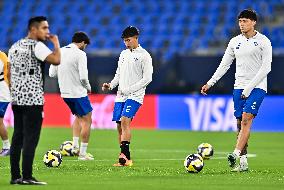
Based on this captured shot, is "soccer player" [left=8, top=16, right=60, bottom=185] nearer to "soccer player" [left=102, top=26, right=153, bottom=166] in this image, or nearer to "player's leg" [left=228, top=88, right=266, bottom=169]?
"player's leg" [left=228, top=88, right=266, bottom=169]

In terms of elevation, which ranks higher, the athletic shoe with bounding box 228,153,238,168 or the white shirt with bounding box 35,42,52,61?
the white shirt with bounding box 35,42,52,61

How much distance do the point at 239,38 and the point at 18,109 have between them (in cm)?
437

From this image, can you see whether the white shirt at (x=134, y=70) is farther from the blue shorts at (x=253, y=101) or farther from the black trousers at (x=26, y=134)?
the black trousers at (x=26, y=134)

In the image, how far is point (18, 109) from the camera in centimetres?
1170

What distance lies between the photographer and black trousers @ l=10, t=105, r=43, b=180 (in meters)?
11.5

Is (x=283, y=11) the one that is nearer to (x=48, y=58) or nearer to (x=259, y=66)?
(x=259, y=66)

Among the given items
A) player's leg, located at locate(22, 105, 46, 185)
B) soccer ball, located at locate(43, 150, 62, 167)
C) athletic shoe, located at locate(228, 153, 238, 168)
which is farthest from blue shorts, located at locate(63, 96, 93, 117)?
player's leg, located at locate(22, 105, 46, 185)

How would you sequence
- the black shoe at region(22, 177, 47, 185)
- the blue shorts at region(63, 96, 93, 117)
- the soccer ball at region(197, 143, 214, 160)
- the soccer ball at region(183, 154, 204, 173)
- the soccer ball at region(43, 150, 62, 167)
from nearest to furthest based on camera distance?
the black shoe at region(22, 177, 47, 185), the soccer ball at region(183, 154, 204, 173), the soccer ball at region(43, 150, 62, 167), the soccer ball at region(197, 143, 214, 160), the blue shorts at region(63, 96, 93, 117)

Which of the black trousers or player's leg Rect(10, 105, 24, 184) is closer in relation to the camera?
the black trousers

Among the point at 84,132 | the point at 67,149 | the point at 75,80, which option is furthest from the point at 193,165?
the point at 67,149

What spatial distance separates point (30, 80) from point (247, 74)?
4163 millimetres

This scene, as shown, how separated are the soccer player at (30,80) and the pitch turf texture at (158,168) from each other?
1.78ft

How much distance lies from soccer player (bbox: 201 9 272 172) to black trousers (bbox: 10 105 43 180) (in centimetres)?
376

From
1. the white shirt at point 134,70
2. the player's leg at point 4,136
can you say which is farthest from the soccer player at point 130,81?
the player's leg at point 4,136
